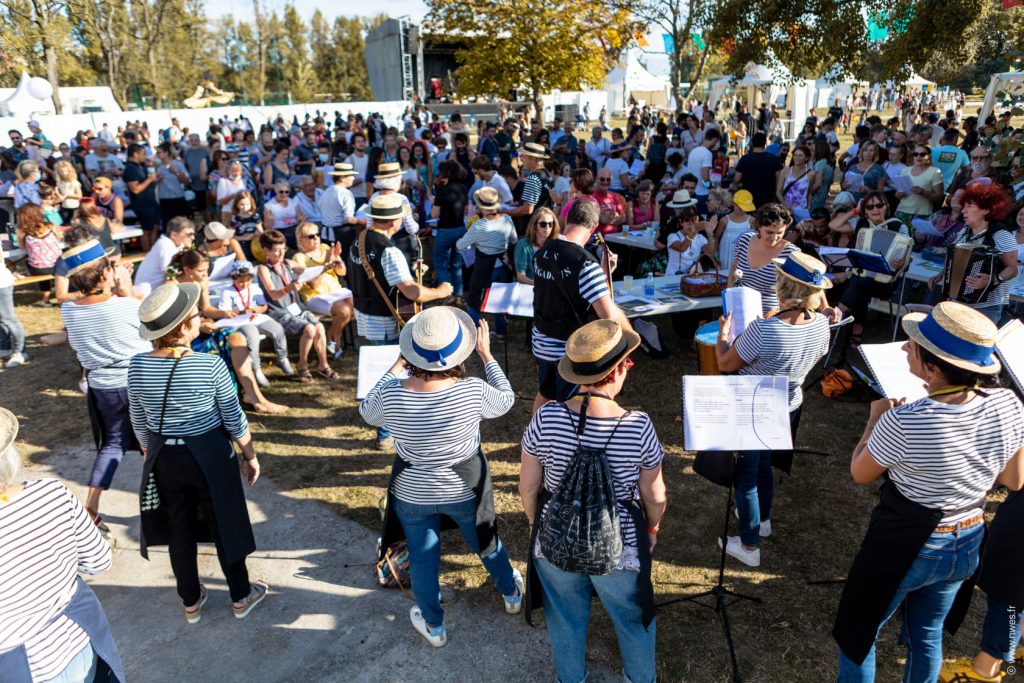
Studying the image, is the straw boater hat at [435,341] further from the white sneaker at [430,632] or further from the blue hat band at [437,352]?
the white sneaker at [430,632]

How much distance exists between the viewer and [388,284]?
5.23 metres

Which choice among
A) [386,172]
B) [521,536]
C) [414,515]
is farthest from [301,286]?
[414,515]

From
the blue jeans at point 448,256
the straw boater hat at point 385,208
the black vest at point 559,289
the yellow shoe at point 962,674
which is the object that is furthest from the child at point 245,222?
the yellow shoe at point 962,674

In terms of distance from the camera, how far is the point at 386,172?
802cm

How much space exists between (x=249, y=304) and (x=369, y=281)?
210 cm

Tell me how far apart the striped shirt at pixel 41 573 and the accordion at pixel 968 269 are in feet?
20.1

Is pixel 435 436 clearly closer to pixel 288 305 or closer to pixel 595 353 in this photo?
pixel 595 353

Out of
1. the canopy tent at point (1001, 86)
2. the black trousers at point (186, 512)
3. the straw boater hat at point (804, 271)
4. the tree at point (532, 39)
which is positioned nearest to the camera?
the black trousers at point (186, 512)

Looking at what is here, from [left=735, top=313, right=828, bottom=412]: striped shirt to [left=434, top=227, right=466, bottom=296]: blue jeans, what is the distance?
5.29m

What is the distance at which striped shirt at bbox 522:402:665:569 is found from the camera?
8.39ft

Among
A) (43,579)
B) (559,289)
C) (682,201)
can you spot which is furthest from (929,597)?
(682,201)

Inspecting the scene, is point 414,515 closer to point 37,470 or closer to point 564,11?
point 37,470

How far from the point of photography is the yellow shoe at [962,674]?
10.6 ft

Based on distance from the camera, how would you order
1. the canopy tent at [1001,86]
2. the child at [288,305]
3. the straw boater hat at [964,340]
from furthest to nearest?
the canopy tent at [1001,86]
the child at [288,305]
the straw boater hat at [964,340]
